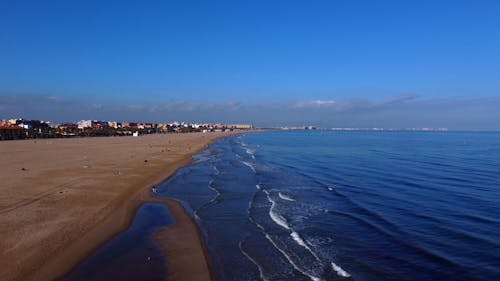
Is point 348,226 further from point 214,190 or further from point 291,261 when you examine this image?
point 214,190

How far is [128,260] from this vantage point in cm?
988

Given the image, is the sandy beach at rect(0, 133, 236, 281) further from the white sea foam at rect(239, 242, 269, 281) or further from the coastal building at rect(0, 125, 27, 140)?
the coastal building at rect(0, 125, 27, 140)

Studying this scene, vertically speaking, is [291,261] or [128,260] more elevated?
[128,260]

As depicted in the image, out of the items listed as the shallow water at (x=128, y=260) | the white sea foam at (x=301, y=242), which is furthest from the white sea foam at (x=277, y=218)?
the shallow water at (x=128, y=260)

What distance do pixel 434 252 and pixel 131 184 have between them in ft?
49.9

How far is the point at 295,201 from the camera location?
1802 centimetres

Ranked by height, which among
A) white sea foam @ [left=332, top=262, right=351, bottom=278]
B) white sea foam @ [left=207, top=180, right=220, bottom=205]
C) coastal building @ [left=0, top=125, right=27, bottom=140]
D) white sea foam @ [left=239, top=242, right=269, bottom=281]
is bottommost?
white sea foam @ [left=207, top=180, right=220, bottom=205]

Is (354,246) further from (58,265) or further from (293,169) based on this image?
(293,169)

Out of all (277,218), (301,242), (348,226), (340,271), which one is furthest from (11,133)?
(340,271)

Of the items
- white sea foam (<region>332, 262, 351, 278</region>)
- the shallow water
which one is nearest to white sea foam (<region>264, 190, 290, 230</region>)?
white sea foam (<region>332, 262, 351, 278</region>)

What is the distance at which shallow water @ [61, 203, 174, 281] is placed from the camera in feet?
28.8

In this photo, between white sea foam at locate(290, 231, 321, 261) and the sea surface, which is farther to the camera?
white sea foam at locate(290, 231, 321, 261)

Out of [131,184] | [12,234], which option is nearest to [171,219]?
[12,234]

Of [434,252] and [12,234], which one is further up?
[12,234]
